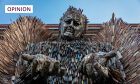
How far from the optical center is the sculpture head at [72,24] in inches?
439

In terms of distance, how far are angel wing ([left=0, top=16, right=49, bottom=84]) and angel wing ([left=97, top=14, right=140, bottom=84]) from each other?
792mm

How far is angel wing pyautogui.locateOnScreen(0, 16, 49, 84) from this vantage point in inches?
410

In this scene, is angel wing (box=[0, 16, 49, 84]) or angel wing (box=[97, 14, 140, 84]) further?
angel wing (box=[0, 16, 49, 84])

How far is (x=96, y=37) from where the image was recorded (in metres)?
11.4

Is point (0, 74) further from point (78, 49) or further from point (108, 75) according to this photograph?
point (108, 75)

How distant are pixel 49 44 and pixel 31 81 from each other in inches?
58.9

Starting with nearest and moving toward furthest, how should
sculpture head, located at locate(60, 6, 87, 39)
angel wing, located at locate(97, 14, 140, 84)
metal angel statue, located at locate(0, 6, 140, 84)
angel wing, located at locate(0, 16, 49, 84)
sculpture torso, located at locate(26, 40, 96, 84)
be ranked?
metal angel statue, located at locate(0, 6, 140, 84) → angel wing, located at locate(97, 14, 140, 84) → sculpture torso, located at locate(26, 40, 96, 84) → angel wing, located at locate(0, 16, 49, 84) → sculpture head, located at locate(60, 6, 87, 39)

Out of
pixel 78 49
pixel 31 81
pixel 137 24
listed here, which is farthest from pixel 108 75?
pixel 137 24

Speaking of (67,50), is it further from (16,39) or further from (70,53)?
(16,39)

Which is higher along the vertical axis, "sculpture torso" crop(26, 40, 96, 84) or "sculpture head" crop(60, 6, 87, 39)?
"sculpture head" crop(60, 6, 87, 39)

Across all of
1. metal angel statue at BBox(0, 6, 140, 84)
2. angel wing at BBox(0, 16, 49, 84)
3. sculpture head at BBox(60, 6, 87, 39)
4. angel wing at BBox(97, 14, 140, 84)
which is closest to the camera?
metal angel statue at BBox(0, 6, 140, 84)

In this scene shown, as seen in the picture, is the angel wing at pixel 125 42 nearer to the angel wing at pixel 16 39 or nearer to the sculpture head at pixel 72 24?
the sculpture head at pixel 72 24

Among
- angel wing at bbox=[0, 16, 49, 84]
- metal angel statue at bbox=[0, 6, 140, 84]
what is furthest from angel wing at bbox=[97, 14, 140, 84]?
angel wing at bbox=[0, 16, 49, 84]

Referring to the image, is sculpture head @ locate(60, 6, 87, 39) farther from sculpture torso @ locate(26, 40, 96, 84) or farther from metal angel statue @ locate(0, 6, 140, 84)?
sculpture torso @ locate(26, 40, 96, 84)
